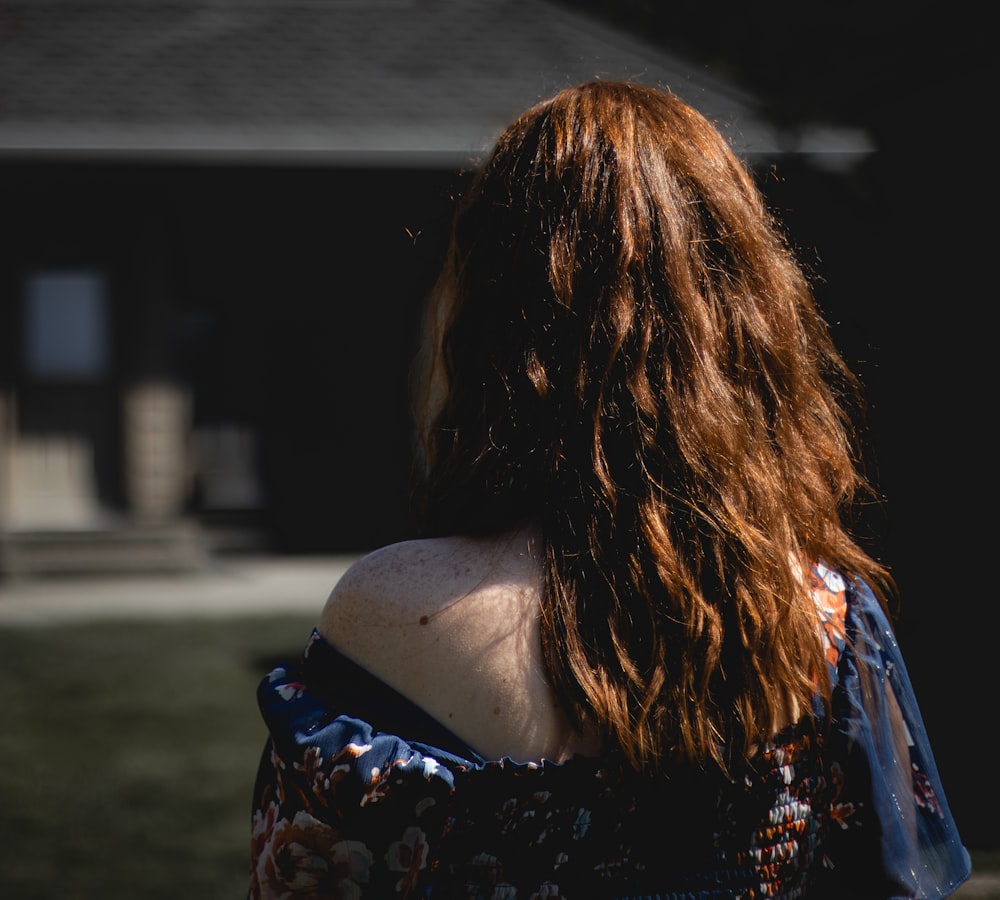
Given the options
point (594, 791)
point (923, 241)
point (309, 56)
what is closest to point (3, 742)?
point (923, 241)

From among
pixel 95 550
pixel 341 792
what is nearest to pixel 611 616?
pixel 341 792

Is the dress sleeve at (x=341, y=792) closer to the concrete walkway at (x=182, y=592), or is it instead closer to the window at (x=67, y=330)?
the concrete walkway at (x=182, y=592)

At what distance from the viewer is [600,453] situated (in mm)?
1204

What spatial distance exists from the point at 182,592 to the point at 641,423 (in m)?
9.15

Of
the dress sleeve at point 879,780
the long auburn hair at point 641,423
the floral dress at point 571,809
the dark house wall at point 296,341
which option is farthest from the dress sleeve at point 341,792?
the dark house wall at point 296,341

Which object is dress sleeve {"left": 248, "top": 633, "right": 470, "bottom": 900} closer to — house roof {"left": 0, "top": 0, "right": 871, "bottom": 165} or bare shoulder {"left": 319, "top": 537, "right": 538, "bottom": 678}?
bare shoulder {"left": 319, "top": 537, "right": 538, "bottom": 678}

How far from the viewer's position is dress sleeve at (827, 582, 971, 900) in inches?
50.7

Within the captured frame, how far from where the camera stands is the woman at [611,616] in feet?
3.84

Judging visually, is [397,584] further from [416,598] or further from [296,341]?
[296,341]

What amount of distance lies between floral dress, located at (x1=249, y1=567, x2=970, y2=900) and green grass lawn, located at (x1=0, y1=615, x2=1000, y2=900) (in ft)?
7.39

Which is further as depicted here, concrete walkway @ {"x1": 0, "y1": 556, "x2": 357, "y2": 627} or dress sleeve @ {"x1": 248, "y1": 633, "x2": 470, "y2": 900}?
concrete walkway @ {"x1": 0, "y1": 556, "x2": 357, "y2": 627}

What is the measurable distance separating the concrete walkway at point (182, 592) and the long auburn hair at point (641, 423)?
7.74 meters

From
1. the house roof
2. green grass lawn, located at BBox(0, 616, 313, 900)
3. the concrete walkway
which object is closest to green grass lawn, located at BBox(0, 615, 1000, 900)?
green grass lawn, located at BBox(0, 616, 313, 900)

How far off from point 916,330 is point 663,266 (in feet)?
7.11
